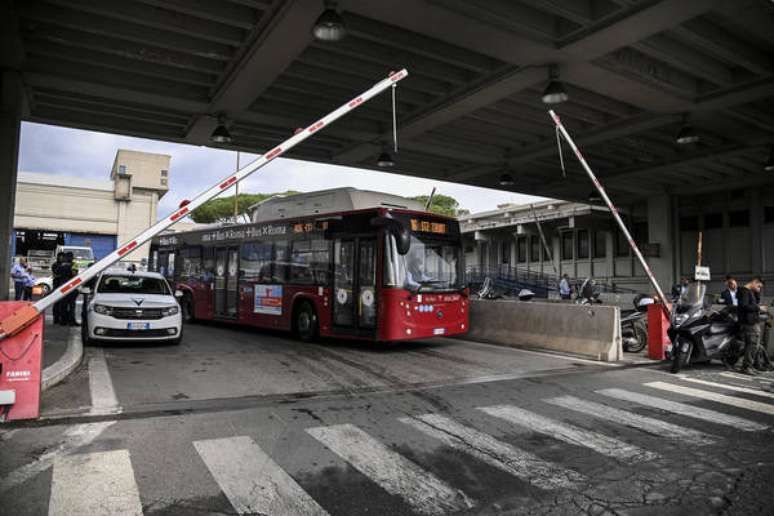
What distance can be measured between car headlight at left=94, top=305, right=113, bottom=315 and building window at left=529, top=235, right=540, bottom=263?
28681mm

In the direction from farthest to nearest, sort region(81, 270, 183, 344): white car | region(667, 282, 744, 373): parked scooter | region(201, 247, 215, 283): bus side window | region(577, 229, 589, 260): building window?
region(577, 229, 589, 260): building window
region(201, 247, 215, 283): bus side window
region(81, 270, 183, 344): white car
region(667, 282, 744, 373): parked scooter

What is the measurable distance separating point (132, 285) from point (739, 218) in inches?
1035

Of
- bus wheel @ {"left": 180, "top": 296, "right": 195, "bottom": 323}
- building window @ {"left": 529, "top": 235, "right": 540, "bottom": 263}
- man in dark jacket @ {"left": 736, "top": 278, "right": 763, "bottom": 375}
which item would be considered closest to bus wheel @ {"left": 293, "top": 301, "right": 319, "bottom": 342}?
bus wheel @ {"left": 180, "top": 296, "right": 195, "bottom": 323}

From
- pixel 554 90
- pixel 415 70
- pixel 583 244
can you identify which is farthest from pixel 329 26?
pixel 583 244

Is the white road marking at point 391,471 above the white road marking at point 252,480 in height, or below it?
below

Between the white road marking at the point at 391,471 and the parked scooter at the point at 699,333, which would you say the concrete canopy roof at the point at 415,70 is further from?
the white road marking at the point at 391,471

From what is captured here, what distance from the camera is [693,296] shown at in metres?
9.92

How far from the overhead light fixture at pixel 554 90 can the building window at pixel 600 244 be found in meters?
23.2

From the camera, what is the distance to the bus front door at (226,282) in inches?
622

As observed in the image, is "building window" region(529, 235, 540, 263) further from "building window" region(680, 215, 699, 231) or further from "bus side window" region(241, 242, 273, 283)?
"bus side window" region(241, 242, 273, 283)

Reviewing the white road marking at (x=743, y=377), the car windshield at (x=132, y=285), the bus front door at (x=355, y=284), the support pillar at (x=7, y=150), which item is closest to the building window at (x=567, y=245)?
the bus front door at (x=355, y=284)

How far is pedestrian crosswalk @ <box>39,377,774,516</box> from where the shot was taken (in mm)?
3941

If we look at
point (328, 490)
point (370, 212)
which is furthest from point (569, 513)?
point (370, 212)

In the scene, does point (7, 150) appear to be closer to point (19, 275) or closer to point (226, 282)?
point (226, 282)
